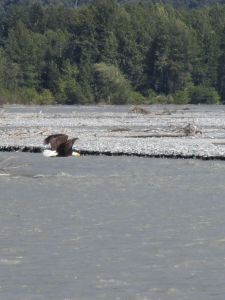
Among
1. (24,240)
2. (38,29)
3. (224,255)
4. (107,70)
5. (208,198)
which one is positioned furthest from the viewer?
(38,29)

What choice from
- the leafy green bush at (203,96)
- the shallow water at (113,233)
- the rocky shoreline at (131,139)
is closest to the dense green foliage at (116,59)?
the leafy green bush at (203,96)

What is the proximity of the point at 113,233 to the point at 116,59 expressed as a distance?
Answer: 296 ft

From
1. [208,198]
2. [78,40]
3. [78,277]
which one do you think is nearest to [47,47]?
[78,40]

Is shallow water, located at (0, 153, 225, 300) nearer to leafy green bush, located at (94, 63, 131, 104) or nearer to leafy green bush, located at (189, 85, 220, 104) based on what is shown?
leafy green bush, located at (94, 63, 131, 104)

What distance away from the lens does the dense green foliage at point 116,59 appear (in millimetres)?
100312

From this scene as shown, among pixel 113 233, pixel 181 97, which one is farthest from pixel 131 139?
pixel 181 97

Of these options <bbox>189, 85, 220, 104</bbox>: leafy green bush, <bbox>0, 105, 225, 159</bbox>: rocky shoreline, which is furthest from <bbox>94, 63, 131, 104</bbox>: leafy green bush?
<bbox>0, 105, 225, 159</bbox>: rocky shoreline

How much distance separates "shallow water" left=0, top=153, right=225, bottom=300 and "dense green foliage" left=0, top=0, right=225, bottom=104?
74.8m

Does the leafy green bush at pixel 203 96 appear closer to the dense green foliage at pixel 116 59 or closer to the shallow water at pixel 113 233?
the dense green foliage at pixel 116 59

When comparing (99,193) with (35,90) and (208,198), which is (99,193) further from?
(35,90)

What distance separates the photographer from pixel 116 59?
105875mm

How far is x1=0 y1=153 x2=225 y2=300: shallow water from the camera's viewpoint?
42.0 feet

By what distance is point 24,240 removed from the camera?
15.6 m

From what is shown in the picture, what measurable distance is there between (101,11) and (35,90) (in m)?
11.7
